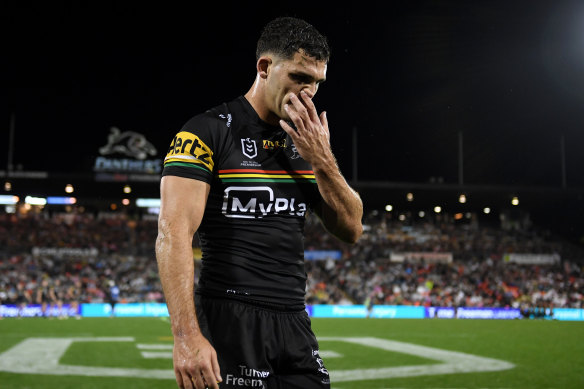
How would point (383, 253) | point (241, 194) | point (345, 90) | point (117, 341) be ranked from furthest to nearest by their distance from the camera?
point (383, 253) < point (345, 90) < point (117, 341) < point (241, 194)

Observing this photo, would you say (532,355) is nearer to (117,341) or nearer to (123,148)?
(117,341)

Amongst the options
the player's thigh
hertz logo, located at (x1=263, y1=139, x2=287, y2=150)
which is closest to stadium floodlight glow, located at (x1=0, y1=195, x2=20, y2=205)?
hertz logo, located at (x1=263, y1=139, x2=287, y2=150)

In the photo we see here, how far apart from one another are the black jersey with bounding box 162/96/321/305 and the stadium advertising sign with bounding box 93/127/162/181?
35511mm

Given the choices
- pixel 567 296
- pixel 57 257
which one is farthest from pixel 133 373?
pixel 567 296

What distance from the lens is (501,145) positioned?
40.7 m

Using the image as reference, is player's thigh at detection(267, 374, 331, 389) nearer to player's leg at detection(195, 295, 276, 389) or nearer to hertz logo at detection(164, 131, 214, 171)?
player's leg at detection(195, 295, 276, 389)

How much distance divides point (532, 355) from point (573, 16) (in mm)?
15027

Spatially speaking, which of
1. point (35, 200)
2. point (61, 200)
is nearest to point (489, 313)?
point (61, 200)

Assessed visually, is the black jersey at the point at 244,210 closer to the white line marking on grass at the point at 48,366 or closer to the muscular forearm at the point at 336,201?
the muscular forearm at the point at 336,201

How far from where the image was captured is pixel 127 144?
3728 centimetres

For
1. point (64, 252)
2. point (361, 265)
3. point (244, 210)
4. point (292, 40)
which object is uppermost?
point (292, 40)

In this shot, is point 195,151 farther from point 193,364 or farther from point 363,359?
point 363,359

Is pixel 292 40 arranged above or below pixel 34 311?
above

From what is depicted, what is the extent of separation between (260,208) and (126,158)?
36276mm
